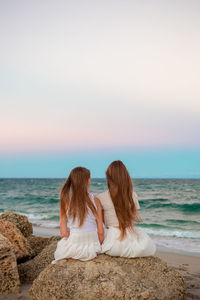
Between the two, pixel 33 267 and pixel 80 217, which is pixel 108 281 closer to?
pixel 80 217

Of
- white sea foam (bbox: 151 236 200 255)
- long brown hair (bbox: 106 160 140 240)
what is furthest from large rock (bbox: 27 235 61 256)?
white sea foam (bbox: 151 236 200 255)

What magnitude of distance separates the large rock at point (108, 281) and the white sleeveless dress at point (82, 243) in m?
0.09

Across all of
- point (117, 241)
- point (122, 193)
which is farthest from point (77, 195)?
point (117, 241)

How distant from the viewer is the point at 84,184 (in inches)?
160

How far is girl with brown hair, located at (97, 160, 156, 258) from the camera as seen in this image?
13.4 feet

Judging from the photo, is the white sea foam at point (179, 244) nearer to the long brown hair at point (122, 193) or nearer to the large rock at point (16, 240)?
the large rock at point (16, 240)

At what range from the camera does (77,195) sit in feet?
13.4

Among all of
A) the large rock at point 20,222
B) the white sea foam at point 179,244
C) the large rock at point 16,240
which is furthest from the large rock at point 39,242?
the white sea foam at point 179,244

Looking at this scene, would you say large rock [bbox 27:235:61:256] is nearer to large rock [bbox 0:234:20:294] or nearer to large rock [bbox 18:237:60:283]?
large rock [bbox 18:237:60:283]

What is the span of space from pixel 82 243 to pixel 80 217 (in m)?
0.35

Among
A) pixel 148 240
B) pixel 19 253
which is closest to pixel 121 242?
pixel 148 240

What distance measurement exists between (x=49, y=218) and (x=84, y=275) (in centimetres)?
1573

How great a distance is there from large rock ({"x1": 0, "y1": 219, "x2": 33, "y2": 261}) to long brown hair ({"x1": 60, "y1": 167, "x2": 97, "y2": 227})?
6.42 feet

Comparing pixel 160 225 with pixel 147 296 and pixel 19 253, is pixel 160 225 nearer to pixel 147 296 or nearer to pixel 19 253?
pixel 19 253
